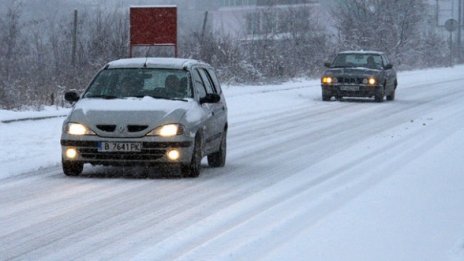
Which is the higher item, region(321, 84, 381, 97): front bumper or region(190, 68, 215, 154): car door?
region(190, 68, 215, 154): car door

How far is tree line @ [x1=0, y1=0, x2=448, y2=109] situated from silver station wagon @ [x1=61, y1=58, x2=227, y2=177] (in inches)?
503

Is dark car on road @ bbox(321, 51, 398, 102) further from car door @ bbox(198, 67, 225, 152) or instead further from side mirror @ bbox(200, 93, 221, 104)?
side mirror @ bbox(200, 93, 221, 104)

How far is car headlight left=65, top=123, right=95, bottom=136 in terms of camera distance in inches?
504

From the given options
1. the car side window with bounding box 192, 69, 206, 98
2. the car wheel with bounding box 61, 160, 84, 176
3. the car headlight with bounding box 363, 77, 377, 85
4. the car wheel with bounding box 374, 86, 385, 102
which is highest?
the car side window with bounding box 192, 69, 206, 98

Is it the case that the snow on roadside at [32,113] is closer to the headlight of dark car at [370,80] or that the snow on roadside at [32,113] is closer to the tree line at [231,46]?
the tree line at [231,46]

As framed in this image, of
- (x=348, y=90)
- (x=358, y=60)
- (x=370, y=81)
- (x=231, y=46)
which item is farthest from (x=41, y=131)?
(x=231, y=46)

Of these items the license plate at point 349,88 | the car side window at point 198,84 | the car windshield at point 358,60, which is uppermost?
the car side window at point 198,84

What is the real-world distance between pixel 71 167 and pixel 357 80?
21845 mm

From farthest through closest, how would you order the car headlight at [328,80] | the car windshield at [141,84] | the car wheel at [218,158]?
the car headlight at [328,80], the car wheel at [218,158], the car windshield at [141,84]

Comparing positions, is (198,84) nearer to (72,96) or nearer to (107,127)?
(72,96)

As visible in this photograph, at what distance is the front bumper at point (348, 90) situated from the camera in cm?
3388

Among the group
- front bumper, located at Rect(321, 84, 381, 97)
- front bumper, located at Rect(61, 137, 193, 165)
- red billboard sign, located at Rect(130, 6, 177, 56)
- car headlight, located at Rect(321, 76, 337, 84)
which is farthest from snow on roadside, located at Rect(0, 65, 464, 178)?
red billboard sign, located at Rect(130, 6, 177, 56)

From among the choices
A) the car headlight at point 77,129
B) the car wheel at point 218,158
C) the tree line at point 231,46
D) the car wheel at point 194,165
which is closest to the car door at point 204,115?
the car wheel at point 194,165

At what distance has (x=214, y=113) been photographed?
14.3m
